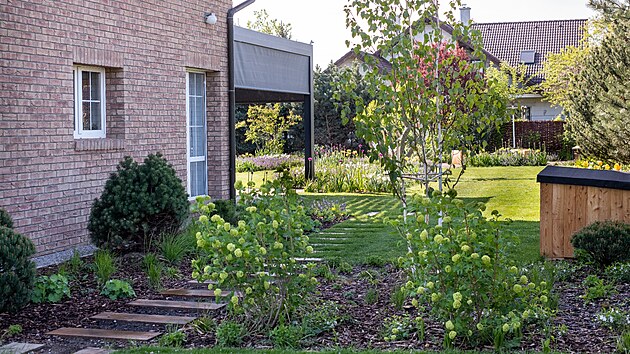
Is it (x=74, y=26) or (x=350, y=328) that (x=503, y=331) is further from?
(x=74, y=26)

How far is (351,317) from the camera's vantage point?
5.93 metres

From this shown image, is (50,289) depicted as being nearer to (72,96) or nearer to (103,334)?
(103,334)

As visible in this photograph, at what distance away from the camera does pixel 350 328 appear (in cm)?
569

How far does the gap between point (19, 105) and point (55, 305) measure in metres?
2.65

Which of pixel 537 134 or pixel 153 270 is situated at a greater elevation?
pixel 537 134

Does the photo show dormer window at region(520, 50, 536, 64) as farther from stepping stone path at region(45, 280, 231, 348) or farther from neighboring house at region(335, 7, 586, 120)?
stepping stone path at region(45, 280, 231, 348)

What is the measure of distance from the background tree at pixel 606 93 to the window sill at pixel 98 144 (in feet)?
21.0

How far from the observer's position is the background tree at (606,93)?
41.4 ft

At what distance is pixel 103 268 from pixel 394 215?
605cm

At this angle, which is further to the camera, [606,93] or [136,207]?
[606,93]

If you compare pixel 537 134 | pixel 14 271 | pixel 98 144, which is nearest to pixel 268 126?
pixel 537 134

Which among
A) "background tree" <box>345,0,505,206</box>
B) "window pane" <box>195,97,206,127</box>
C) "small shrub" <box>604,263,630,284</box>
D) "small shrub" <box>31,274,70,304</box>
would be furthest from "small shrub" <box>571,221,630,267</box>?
"window pane" <box>195,97,206,127</box>

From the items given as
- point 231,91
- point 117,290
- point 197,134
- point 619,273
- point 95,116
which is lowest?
point 117,290

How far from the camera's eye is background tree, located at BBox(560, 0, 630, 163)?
12.6m
